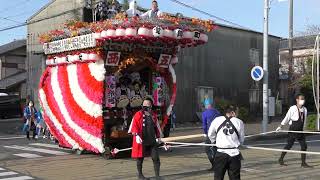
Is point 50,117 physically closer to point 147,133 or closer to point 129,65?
point 129,65

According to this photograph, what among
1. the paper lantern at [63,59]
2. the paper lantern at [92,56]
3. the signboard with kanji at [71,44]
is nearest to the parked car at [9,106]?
the signboard with kanji at [71,44]

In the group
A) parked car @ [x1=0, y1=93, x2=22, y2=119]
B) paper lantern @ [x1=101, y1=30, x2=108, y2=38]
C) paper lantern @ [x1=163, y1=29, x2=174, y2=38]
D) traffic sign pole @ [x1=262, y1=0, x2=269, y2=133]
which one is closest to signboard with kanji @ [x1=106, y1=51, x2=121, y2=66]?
paper lantern @ [x1=101, y1=30, x2=108, y2=38]

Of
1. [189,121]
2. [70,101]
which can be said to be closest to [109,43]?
[70,101]

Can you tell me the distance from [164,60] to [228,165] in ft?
27.3

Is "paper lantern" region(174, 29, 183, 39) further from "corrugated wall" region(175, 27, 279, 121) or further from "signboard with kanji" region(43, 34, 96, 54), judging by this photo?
"corrugated wall" region(175, 27, 279, 121)

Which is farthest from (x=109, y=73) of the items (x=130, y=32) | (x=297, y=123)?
A: (x=297, y=123)

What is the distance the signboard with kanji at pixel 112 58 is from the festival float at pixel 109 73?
0.09ft

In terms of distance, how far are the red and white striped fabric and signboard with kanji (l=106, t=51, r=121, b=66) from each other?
30 cm

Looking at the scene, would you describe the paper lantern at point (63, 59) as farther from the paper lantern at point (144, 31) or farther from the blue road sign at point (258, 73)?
the blue road sign at point (258, 73)

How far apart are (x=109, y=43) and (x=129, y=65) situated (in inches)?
50.8

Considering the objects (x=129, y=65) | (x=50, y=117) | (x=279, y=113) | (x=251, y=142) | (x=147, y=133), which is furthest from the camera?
(x=279, y=113)

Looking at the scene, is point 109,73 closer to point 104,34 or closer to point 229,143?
point 104,34

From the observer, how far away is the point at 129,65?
1545 centimetres

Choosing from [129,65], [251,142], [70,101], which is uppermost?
[129,65]
